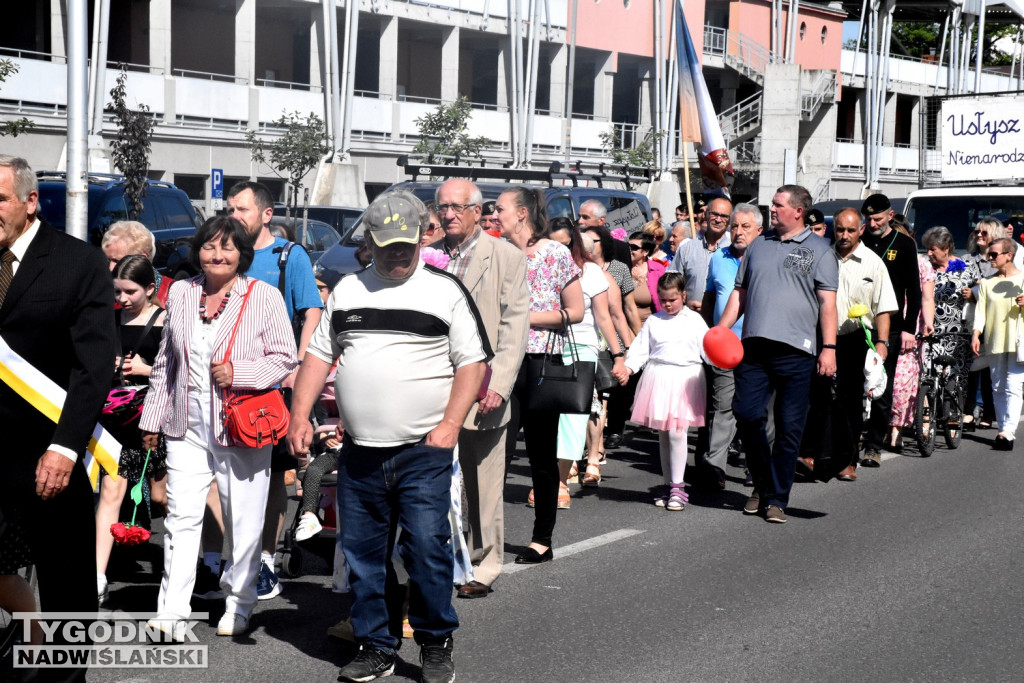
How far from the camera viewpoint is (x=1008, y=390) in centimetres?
1219

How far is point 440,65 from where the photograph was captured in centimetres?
4566

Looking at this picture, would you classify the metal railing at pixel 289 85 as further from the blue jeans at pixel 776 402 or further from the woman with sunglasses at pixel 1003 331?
the blue jeans at pixel 776 402

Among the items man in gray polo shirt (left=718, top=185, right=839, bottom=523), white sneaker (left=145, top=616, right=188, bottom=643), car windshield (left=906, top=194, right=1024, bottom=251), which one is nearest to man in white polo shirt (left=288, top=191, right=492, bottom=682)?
white sneaker (left=145, top=616, right=188, bottom=643)

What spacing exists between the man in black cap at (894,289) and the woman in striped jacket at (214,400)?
6.07 m

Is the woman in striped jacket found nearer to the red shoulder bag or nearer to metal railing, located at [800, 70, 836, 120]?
the red shoulder bag

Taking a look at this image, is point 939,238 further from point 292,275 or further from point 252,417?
point 252,417

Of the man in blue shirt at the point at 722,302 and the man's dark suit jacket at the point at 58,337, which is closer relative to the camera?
the man's dark suit jacket at the point at 58,337

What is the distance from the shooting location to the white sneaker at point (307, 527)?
6.27 m

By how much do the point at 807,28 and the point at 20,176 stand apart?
55.0 metres

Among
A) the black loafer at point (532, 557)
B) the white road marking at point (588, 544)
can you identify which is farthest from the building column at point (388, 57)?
the black loafer at point (532, 557)

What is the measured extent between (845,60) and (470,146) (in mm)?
26505

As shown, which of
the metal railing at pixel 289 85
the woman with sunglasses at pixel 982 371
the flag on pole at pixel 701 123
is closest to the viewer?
the woman with sunglasses at pixel 982 371

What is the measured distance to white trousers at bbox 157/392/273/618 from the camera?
5.75 meters

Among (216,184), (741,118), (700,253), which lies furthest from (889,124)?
(700,253)
